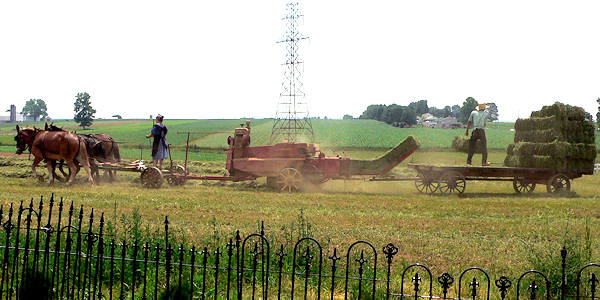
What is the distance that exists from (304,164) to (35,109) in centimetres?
10309

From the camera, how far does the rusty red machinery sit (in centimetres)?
1511

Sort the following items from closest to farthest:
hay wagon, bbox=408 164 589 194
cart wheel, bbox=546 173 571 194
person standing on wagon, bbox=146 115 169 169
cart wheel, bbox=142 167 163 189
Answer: hay wagon, bbox=408 164 589 194, cart wheel, bbox=546 173 571 194, cart wheel, bbox=142 167 163 189, person standing on wagon, bbox=146 115 169 169

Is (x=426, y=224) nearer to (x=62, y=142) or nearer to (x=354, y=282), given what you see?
(x=354, y=282)

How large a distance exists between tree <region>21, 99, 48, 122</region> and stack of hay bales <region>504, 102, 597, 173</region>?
10538 centimetres

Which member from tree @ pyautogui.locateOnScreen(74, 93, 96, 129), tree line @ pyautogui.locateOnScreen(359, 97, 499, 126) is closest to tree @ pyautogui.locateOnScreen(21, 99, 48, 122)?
tree @ pyautogui.locateOnScreen(74, 93, 96, 129)

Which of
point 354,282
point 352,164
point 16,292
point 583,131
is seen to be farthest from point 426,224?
point 583,131

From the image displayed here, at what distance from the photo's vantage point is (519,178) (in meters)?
15.6

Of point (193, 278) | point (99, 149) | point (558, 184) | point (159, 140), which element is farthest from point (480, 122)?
point (99, 149)

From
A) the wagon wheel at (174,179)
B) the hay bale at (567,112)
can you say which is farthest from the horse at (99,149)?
the hay bale at (567,112)

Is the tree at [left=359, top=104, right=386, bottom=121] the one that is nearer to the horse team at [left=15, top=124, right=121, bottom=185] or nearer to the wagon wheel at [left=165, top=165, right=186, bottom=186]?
the wagon wheel at [left=165, top=165, right=186, bottom=186]

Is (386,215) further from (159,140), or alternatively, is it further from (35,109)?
(35,109)

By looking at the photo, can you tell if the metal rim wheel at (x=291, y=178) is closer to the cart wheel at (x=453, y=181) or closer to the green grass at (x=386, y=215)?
the green grass at (x=386, y=215)

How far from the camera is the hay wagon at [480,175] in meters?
14.7

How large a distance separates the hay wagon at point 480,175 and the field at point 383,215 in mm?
516
